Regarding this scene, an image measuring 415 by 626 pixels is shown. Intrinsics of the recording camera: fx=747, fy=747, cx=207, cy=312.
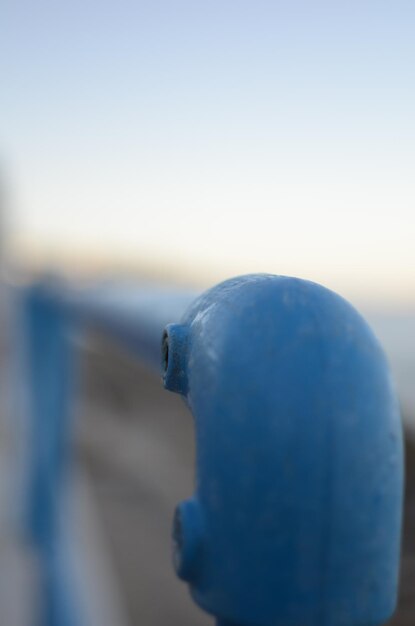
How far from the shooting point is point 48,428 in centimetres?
213

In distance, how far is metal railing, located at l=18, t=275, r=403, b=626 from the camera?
0.37 m

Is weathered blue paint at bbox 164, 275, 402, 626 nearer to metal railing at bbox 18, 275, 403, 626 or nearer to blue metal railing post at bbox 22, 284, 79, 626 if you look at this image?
metal railing at bbox 18, 275, 403, 626

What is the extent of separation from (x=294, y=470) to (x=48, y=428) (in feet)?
6.07

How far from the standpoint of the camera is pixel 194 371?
42cm

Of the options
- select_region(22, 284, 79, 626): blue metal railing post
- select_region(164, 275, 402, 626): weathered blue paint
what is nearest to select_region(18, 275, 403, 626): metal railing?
select_region(164, 275, 402, 626): weathered blue paint

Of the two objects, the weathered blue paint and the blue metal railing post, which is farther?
the blue metal railing post

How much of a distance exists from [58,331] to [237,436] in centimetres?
181

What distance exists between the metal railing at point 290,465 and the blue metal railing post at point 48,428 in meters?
1.61

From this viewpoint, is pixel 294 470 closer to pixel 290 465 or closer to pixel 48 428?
pixel 290 465

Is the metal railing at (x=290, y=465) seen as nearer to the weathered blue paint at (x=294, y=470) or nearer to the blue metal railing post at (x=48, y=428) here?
the weathered blue paint at (x=294, y=470)

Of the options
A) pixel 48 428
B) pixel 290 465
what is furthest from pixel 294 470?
pixel 48 428

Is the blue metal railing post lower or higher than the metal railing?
lower

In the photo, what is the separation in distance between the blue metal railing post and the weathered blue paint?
1611mm

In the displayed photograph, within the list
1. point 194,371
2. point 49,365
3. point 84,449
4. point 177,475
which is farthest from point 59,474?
point 84,449
